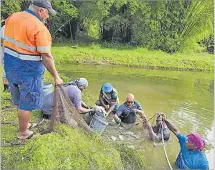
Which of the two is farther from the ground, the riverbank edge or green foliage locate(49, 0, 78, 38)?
the riverbank edge

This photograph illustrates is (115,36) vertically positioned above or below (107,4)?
below

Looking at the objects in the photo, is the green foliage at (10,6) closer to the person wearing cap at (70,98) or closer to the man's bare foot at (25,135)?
the person wearing cap at (70,98)

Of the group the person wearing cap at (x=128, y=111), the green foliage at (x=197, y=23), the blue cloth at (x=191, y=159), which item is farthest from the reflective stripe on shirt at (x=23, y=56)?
the green foliage at (x=197, y=23)

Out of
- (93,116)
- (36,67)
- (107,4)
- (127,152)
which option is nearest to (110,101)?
(93,116)

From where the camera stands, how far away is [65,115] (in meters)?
4.61

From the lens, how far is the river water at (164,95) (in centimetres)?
636

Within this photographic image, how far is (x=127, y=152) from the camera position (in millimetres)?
4574

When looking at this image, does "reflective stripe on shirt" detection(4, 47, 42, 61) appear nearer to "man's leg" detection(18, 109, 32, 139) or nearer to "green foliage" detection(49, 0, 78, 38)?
"man's leg" detection(18, 109, 32, 139)

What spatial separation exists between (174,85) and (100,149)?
32.0ft

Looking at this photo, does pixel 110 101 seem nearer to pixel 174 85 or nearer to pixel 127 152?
pixel 127 152

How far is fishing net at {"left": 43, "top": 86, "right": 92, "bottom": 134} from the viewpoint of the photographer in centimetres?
454

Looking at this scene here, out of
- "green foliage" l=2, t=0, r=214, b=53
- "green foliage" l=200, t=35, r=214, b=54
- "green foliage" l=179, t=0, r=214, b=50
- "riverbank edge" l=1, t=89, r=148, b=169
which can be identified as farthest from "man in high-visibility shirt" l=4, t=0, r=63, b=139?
"green foliage" l=200, t=35, r=214, b=54

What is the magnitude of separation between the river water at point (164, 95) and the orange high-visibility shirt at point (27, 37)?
2627 mm

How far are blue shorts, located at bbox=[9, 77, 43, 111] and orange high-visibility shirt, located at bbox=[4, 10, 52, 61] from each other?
0.30 meters
